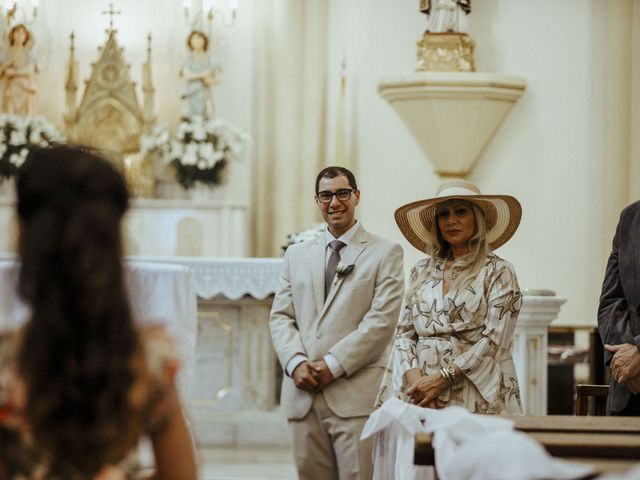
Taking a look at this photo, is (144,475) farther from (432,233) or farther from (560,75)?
(560,75)

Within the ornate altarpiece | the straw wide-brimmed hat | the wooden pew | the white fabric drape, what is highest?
the ornate altarpiece

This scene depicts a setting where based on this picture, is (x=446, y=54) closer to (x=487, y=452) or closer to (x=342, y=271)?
(x=342, y=271)

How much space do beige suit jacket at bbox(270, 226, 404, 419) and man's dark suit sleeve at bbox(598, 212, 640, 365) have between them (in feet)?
2.53

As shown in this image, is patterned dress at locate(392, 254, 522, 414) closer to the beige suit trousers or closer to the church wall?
the beige suit trousers

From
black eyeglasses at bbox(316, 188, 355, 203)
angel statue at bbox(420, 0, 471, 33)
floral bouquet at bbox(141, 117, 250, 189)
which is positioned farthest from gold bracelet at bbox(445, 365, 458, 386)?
floral bouquet at bbox(141, 117, 250, 189)

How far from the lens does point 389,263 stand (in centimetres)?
461

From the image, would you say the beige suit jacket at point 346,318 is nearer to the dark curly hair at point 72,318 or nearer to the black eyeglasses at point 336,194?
the black eyeglasses at point 336,194

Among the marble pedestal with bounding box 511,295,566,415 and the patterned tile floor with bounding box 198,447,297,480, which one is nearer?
the marble pedestal with bounding box 511,295,566,415

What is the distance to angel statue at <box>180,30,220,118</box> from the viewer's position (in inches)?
386

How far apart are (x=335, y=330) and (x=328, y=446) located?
1.43 ft

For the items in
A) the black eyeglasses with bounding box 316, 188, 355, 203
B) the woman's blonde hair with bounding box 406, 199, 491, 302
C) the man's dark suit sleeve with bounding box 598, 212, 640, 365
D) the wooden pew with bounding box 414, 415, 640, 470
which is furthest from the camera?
the black eyeglasses with bounding box 316, 188, 355, 203

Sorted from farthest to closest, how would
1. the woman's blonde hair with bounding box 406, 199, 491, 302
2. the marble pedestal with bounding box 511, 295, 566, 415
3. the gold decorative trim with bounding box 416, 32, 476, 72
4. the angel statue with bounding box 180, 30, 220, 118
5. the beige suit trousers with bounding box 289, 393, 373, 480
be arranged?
the angel statue with bounding box 180, 30, 220, 118, the gold decorative trim with bounding box 416, 32, 476, 72, the marble pedestal with bounding box 511, 295, 566, 415, the beige suit trousers with bounding box 289, 393, 373, 480, the woman's blonde hair with bounding box 406, 199, 491, 302

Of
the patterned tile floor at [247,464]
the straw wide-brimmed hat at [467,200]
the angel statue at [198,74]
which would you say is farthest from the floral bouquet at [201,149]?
the straw wide-brimmed hat at [467,200]

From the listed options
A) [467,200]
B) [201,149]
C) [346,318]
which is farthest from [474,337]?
[201,149]
